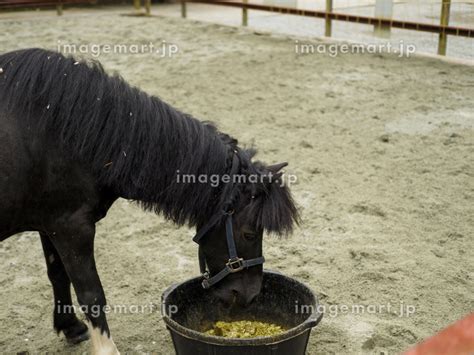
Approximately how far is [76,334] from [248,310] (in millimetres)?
904

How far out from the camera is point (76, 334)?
11.0 feet

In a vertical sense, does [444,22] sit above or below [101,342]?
above

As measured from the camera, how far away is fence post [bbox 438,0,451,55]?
845 centimetres

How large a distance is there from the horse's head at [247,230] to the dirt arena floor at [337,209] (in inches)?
25.0

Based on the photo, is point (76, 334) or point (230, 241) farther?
point (76, 334)

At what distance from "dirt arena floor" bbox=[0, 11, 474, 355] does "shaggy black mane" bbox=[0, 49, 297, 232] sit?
0.89 meters

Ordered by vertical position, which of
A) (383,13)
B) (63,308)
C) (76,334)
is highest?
(383,13)

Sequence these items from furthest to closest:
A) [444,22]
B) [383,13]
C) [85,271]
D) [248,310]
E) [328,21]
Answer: [328,21]
[383,13]
[444,22]
[248,310]
[85,271]

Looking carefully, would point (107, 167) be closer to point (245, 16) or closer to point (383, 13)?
point (383, 13)

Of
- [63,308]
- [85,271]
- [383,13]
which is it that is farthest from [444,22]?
[85,271]

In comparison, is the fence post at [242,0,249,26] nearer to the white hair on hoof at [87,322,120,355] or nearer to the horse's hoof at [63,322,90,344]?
the horse's hoof at [63,322,90,344]

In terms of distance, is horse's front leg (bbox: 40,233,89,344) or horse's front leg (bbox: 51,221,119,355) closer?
horse's front leg (bbox: 51,221,119,355)

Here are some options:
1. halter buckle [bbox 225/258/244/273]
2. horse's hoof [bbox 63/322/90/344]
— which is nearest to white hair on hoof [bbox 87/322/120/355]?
horse's hoof [bbox 63/322/90/344]

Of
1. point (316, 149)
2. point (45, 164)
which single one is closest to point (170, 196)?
point (45, 164)
